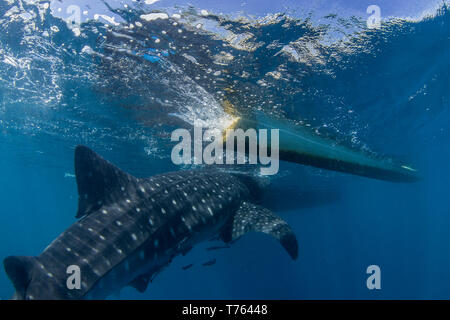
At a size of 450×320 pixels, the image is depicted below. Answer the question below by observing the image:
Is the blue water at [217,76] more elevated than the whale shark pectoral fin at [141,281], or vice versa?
the blue water at [217,76]

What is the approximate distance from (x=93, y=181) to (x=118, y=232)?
1.09m

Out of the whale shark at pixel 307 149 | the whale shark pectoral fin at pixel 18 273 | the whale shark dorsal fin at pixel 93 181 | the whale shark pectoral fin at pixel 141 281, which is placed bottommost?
the whale shark pectoral fin at pixel 141 281

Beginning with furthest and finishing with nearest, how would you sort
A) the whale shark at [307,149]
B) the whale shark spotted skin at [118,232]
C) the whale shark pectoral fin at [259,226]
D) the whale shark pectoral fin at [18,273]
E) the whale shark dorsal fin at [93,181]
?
the whale shark at [307,149], the whale shark pectoral fin at [259,226], the whale shark dorsal fin at [93,181], the whale shark spotted skin at [118,232], the whale shark pectoral fin at [18,273]

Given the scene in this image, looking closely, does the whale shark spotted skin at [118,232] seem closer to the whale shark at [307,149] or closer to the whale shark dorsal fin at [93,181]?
the whale shark dorsal fin at [93,181]

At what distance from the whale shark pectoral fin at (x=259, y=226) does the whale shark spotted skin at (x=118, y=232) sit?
29 mm

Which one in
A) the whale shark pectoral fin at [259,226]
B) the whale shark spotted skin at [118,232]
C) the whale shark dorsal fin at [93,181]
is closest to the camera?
the whale shark spotted skin at [118,232]

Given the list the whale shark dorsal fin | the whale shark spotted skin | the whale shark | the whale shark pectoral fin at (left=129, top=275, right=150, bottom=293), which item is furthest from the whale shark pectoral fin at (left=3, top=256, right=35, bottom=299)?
the whale shark

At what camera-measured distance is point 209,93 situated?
10383mm

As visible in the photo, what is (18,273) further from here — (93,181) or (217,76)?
(217,76)

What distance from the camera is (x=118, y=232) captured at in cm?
361

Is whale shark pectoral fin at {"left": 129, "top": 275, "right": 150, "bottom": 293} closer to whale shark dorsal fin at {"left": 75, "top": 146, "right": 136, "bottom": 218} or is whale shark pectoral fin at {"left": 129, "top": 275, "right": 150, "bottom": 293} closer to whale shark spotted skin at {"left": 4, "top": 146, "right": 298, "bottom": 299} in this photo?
whale shark spotted skin at {"left": 4, "top": 146, "right": 298, "bottom": 299}

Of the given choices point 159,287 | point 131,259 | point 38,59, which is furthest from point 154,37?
point 159,287

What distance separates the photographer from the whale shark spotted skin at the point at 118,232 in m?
2.90

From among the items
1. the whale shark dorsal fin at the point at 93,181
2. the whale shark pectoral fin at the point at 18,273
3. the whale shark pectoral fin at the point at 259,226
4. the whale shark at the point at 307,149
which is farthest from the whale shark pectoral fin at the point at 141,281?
the whale shark at the point at 307,149
